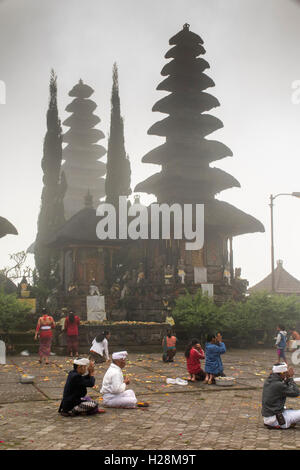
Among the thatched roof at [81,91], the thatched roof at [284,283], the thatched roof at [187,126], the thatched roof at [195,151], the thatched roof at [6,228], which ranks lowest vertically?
the thatched roof at [284,283]

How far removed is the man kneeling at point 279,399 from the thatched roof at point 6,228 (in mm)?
17686

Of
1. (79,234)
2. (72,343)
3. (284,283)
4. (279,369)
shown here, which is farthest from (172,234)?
(279,369)

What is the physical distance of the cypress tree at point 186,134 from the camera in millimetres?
31266

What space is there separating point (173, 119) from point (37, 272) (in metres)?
13.0

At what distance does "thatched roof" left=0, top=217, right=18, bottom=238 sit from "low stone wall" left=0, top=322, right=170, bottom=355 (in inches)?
195

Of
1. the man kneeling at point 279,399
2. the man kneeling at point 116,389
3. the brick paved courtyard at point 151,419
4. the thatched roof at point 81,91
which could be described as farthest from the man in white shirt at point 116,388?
the thatched roof at point 81,91

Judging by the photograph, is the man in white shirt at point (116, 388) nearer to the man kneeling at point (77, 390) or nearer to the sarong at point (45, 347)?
the man kneeling at point (77, 390)

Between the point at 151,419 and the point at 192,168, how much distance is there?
24.0 meters

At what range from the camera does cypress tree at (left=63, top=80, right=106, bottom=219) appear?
52156 millimetres

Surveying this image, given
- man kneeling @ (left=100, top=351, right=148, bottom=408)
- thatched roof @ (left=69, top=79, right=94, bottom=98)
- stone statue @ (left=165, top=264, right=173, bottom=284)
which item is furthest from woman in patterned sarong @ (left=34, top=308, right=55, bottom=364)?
thatched roof @ (left=69, top=79, right=94, bottom=98)

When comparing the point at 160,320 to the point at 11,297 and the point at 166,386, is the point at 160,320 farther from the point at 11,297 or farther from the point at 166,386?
the point at 166,386

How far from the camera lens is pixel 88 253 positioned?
29.1m

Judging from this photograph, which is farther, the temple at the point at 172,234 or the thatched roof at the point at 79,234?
the thatched roof at the point at 79,234

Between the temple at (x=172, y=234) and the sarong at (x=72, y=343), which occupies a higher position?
the temple at (x=172, y=234)
